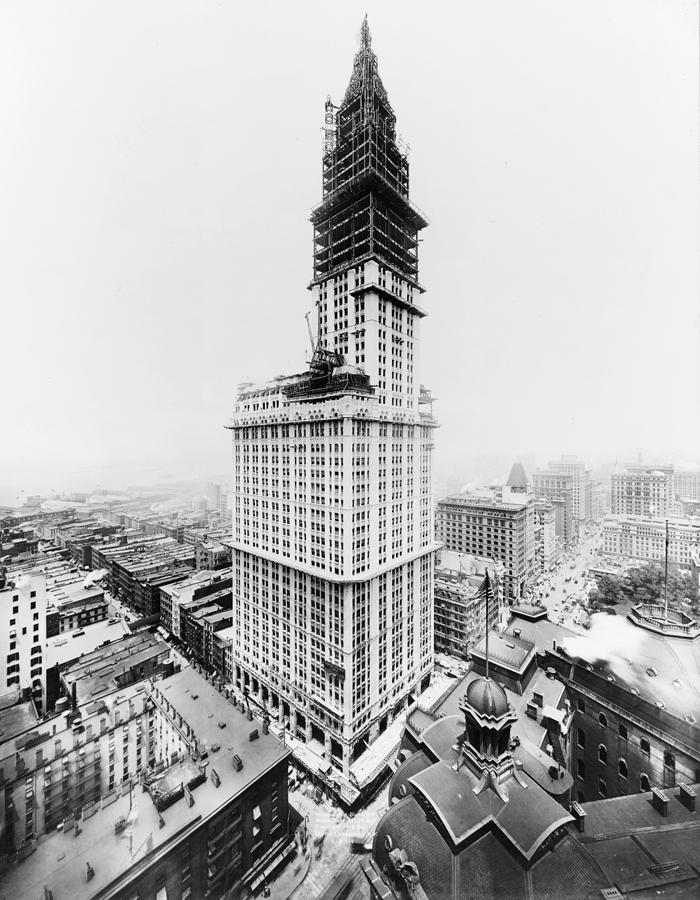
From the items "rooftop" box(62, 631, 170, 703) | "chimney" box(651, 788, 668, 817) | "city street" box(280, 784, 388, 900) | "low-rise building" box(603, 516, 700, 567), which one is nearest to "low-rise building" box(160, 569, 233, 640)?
"rooftop" box(62, 631, 170, 703)

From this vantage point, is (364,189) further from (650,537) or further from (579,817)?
(650,537)

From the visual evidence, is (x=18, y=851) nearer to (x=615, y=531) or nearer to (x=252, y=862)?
(x=252, y=862)

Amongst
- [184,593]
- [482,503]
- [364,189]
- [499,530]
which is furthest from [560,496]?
[184,593]

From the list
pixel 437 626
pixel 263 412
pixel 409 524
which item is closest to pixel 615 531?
pixel 437 626

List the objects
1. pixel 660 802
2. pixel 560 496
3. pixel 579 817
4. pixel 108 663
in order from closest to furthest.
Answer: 1. pixel 579 817
2. pixel 660 802
3. pixel 108 663
4. pixel 560 496

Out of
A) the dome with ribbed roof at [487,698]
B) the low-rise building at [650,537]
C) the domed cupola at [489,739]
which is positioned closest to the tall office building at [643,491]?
the low-rise building at [650,537]
